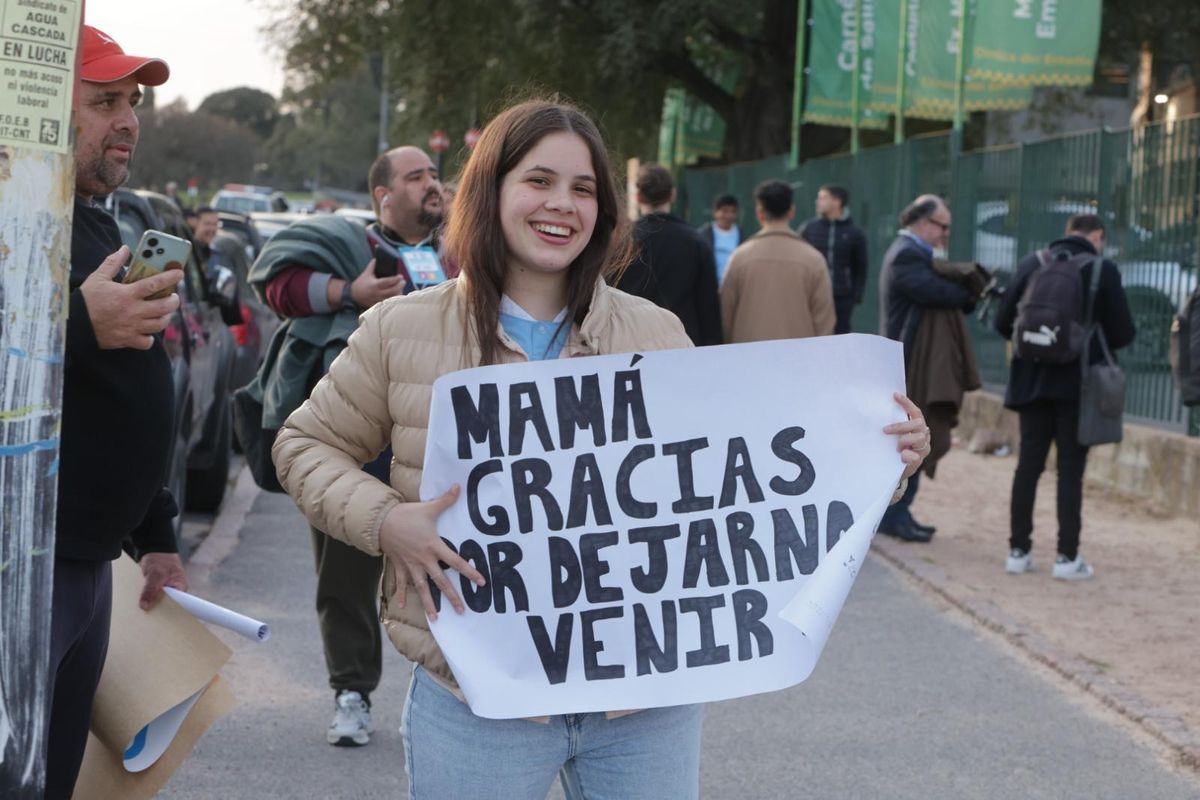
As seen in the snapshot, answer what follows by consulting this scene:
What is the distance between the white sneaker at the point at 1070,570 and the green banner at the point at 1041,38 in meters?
7.71

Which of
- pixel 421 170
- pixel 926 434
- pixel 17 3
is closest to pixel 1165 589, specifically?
pixel 421 170

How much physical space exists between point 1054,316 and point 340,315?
14.5 feet

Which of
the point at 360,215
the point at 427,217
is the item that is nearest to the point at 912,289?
the point at 427,217

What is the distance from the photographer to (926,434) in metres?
3.10

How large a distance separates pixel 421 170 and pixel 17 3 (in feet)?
10.6

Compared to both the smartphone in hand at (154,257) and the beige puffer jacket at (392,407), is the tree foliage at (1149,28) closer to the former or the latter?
the beige puffer jacket at (392,407)

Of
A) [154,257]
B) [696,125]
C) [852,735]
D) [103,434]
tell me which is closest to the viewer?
[154,257]

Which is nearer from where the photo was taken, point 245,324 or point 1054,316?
point 1054,316

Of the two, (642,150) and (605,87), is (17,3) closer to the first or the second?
(605,87)

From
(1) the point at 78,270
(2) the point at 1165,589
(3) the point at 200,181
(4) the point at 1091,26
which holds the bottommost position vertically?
(2) the point at 1165,589

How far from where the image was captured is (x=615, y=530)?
113 inches

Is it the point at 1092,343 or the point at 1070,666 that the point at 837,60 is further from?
the point at 1070,666

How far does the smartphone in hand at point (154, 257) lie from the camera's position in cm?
285

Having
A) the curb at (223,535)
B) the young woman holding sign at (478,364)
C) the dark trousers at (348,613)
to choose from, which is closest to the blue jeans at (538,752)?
the young woman holding sign at (478,364)
